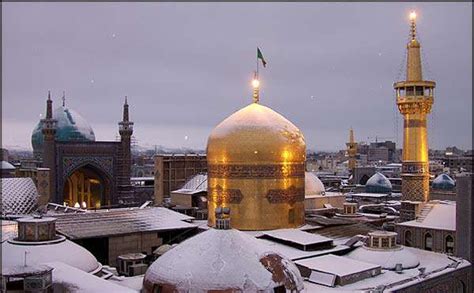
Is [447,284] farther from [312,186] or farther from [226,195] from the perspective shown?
[312,186]

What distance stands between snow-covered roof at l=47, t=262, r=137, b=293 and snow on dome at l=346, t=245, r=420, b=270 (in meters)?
6.99

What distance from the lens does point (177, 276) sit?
10.7 meters

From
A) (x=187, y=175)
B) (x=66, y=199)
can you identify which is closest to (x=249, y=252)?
(x=187, y=175)

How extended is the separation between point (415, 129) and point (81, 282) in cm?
1416

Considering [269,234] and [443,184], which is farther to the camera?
[443,184]

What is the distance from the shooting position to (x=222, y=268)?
35.1 ft

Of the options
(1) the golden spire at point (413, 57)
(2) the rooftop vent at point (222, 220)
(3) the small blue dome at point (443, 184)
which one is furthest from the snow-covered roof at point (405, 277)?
(3) the small blue dome at point (443, 184)

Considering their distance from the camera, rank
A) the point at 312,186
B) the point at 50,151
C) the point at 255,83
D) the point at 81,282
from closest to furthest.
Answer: the point at 81,282 < the point at 255,83 < the point at 312,186 < the point at 50,151

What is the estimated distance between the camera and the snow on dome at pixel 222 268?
10484 millimetres

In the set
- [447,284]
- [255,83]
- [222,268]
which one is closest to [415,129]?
[255,83]

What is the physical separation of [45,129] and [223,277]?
21084mm

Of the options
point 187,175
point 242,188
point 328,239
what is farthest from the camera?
point 187,175

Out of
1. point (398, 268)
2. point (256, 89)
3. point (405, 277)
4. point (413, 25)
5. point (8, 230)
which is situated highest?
point (413, 25)

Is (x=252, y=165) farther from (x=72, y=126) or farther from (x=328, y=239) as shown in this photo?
(x=72, y=126)
